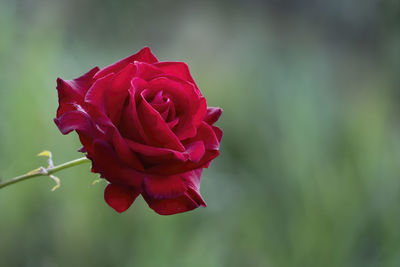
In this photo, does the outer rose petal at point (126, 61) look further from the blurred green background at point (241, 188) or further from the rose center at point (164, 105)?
the blurred green background at point (241, 188)

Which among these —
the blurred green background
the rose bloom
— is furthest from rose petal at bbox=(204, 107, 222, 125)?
the blurred green background

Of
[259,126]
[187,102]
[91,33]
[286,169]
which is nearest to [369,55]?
[91,33]

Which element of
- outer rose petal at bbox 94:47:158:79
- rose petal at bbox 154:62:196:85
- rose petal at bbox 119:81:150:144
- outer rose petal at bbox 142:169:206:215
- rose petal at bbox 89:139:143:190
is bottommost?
outer rose petal at bbox 142:169:206:215

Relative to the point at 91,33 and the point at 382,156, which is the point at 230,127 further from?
the point at 91,33

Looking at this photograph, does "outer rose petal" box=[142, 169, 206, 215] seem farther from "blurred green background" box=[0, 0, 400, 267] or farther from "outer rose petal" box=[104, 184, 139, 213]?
"blurred green background" box=[0, 0, 400, 267]

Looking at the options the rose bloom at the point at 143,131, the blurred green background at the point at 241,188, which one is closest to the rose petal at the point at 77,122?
the rose bloom at the point at 143,131

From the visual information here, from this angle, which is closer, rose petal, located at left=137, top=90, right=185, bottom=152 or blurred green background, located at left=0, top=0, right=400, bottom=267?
rose petal, located at left=137, top=90, right=185, bottom=152
